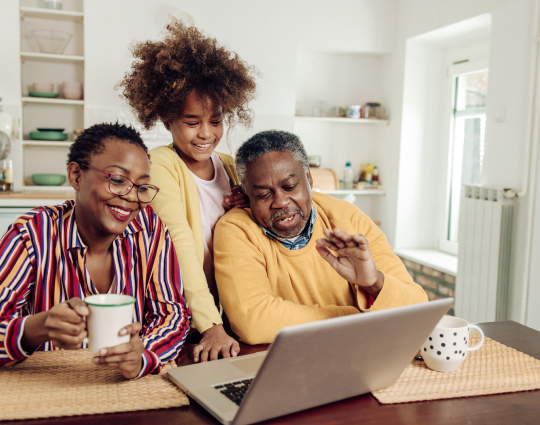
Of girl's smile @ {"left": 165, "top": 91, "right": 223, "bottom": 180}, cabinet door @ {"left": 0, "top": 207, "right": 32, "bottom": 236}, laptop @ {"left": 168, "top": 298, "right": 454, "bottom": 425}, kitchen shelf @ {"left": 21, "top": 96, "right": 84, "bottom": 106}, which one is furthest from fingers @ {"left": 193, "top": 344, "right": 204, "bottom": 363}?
kitchen shelf @ {"left": 21, "top": 96, "right": 84, "bottom": 106}

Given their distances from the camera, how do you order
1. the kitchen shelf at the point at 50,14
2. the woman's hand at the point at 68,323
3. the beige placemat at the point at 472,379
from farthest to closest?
the kitchen shelf at the point at 50,14, the beige placemat at the point at 472,379, the woman's hand at the point at 68,323

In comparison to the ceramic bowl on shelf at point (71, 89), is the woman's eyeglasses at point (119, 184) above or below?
below

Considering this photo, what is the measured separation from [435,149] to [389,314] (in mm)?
3791

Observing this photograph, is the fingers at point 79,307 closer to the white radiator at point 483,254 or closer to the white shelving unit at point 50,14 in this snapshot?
the white radiator at point 483,254

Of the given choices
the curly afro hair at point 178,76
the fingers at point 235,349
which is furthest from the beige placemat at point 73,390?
the curly afro hair at point 178,76

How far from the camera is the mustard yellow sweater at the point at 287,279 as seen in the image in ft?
3.90

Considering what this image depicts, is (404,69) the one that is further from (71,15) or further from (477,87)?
(71,15)

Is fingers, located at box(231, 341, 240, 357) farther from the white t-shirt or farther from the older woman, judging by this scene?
the white t-shirt

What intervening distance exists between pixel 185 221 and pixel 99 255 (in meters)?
0.29

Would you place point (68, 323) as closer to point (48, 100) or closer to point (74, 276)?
point (74, 276)

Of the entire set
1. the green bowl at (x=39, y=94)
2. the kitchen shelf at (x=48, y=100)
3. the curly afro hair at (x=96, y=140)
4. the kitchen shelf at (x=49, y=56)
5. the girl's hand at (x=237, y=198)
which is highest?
the kitchen shelf at (x=49, y=56)

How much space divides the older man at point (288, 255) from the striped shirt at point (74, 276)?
6.9 inches

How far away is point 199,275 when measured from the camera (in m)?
1.27

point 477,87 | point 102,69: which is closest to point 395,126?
point 477,87
